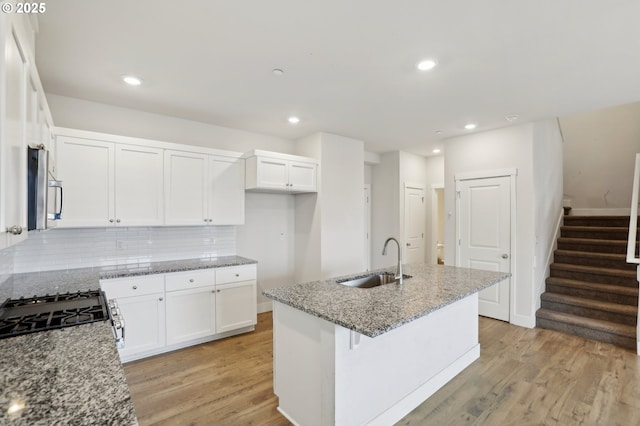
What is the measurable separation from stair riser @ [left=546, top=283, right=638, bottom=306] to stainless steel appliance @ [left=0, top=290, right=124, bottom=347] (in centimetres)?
504

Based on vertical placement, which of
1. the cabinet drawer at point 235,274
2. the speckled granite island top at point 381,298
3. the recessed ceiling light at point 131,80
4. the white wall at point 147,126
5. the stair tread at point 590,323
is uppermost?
the recessed ceiling light at point 131,80

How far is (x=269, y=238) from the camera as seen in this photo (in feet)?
15.1

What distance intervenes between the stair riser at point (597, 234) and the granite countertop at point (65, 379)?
6.26 metres

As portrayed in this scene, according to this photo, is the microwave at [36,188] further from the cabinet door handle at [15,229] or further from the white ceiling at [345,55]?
the white ceiling at [345,55]

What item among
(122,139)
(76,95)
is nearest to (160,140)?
(122,139)

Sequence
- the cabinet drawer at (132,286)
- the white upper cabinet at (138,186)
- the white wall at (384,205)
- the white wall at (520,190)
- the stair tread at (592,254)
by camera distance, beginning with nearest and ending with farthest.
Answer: the cabinet drawer at (132,286) → the white upper cabinet at (138,186) → the white wall at (520,190) → the stair tread at (592,254) → the white wall at (384,205)

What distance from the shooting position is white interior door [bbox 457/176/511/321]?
4.16 metres

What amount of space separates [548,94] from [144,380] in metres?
4.51

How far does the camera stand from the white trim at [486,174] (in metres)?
4.09

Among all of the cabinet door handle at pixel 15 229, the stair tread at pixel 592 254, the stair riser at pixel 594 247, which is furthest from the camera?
the stair riser at pixel 594 247

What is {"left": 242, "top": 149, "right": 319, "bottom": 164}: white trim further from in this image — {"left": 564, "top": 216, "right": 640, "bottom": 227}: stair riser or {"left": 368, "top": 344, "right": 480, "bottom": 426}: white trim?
{"left": 564, "top": 216, "right": 640, "bottom": 227}: stair riser

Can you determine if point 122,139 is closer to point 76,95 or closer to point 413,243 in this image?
point 76,95

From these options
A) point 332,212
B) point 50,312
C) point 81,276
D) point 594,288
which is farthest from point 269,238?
point 594,288

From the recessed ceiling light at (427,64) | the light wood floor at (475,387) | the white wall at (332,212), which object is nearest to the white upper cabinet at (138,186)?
the light wood floor at (475,387)
